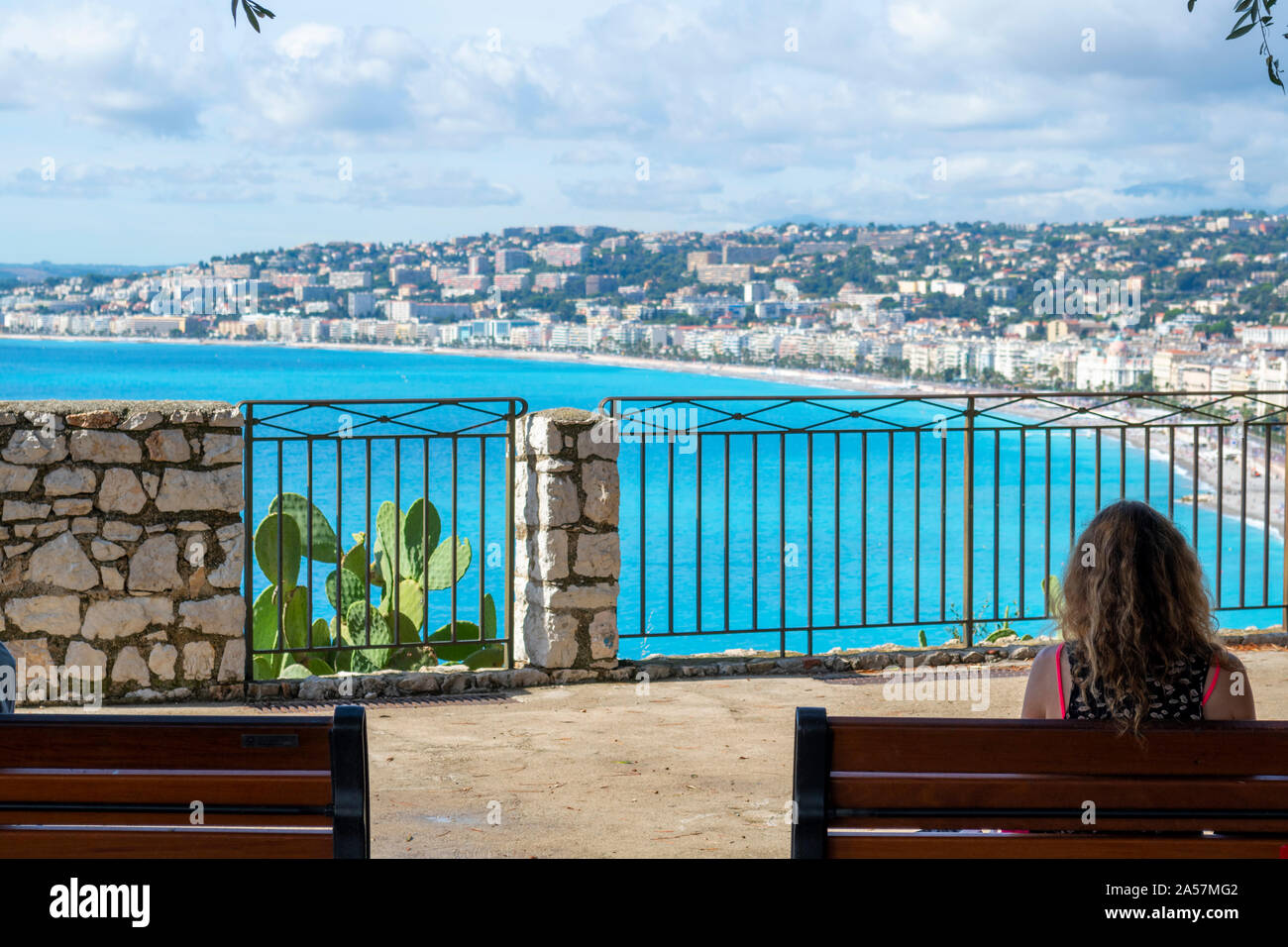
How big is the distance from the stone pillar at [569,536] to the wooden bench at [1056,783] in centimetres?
390

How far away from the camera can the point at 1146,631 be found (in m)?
2.49

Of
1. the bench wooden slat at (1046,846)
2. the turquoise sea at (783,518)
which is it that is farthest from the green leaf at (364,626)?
the bench wooden slat at (1046,846)

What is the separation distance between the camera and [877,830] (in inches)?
96.4

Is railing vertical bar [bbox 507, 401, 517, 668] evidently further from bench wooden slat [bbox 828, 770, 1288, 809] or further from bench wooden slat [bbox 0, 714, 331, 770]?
bench wooden slat [bbox 828, 770, 1288, 809]

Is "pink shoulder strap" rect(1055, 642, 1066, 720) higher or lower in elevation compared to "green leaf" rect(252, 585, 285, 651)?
higher

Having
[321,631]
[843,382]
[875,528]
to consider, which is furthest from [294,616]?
[843,382]

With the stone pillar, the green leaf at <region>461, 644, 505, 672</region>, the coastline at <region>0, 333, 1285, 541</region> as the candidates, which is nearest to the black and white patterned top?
the stone pillar

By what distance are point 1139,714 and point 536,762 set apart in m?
3.06

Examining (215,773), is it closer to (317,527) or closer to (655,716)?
(655,716)

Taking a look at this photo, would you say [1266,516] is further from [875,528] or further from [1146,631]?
[875,528]

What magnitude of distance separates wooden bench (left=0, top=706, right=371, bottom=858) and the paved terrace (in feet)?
5.34

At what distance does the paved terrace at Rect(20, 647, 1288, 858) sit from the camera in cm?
416

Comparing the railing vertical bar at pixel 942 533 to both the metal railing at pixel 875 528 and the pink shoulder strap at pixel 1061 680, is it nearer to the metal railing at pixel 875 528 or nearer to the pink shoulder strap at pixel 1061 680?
the metal railing at pixel 875 528

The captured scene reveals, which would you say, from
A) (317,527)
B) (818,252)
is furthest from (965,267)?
(317,527)
